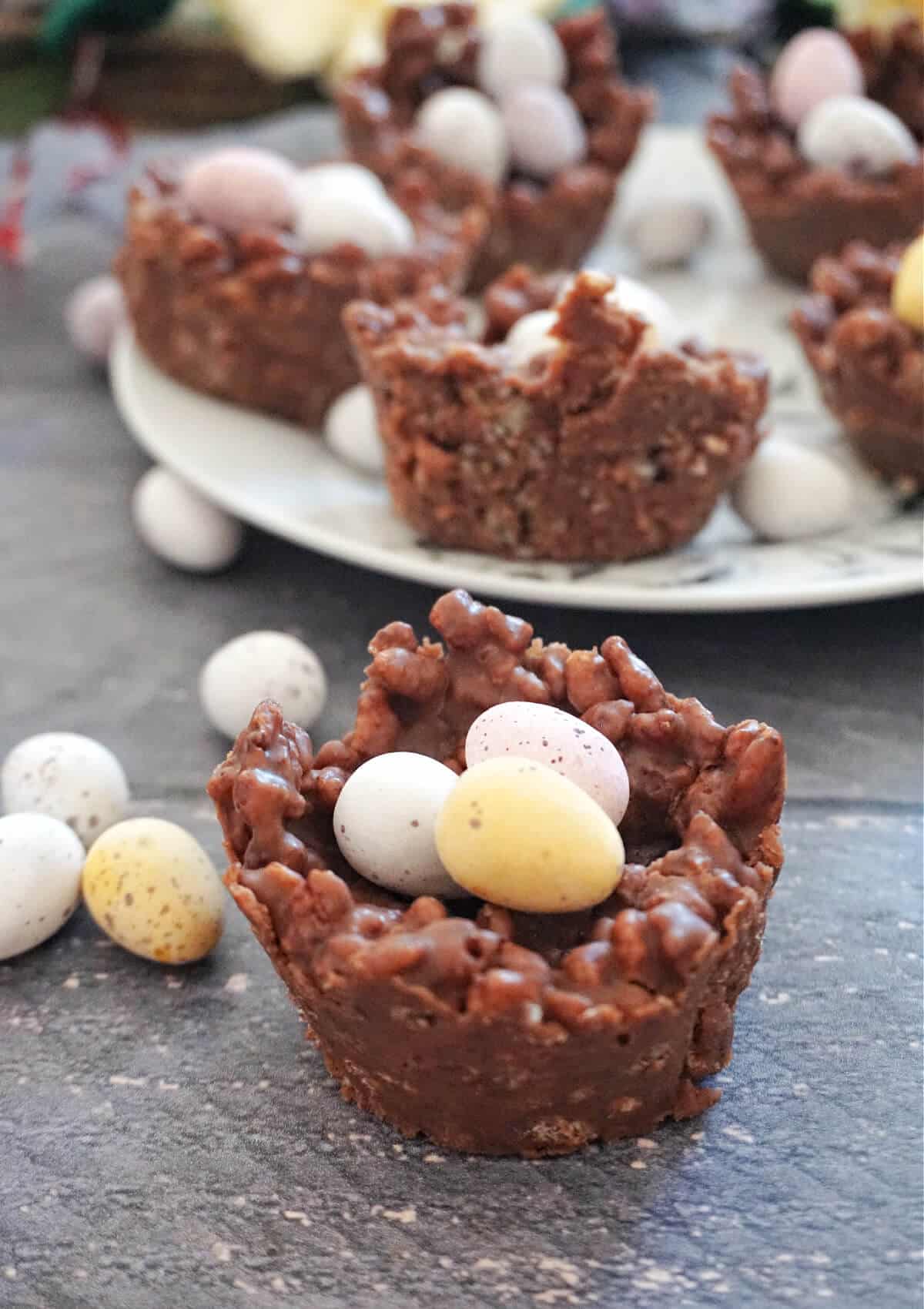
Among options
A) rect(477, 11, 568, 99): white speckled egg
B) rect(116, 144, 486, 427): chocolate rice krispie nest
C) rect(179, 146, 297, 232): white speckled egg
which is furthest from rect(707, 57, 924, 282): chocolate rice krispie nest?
rect(179, 146, 297, 232): white speckled egg

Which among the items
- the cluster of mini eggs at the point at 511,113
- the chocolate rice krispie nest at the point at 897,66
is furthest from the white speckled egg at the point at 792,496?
the chocolate rice krispie nest at the point at 897,66

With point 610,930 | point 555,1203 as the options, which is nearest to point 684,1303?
point 555,1203

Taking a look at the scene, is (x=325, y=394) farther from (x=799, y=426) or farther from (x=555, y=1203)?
(x=555, y=1203)

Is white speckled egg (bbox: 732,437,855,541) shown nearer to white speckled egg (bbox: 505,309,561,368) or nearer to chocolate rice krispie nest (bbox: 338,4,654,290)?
white speckled egg (bbox: 505,309,561,368)

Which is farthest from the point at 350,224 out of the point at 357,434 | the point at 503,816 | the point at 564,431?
the point at 503,816

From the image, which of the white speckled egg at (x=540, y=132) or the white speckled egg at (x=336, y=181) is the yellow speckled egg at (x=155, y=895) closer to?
the white speckled egg at (x=336, y=181)
